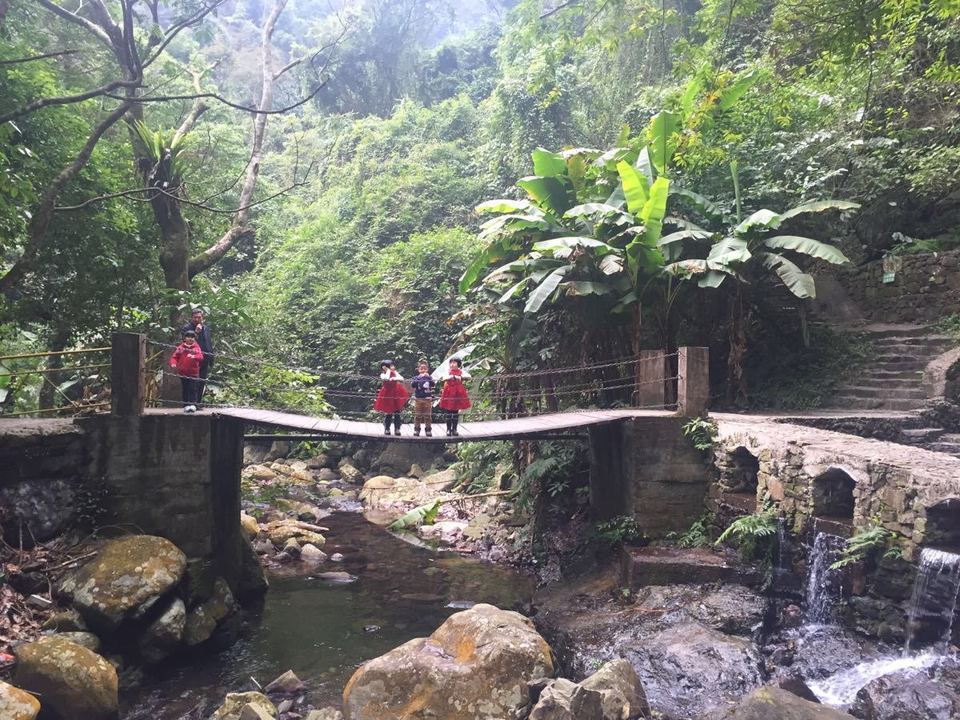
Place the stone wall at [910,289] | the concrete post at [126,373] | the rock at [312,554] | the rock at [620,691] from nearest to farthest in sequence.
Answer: the rock at [620,691], the concrete post at [126,373], the rock at [312,554], the stone wall at [910,289]

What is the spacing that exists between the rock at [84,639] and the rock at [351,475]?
993 cm

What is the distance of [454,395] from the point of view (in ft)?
28.0

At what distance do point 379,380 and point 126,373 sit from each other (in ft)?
10.8

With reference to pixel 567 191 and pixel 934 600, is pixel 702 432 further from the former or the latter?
pixel 567 191

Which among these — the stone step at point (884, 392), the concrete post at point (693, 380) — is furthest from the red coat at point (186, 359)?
the stone step at point (884, 392)

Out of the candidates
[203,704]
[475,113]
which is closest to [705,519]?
[203,704]

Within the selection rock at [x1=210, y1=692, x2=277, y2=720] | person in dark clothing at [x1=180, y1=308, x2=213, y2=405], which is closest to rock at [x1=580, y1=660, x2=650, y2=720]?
rock at [x1=210, y1=692, x2=277, y2=720]

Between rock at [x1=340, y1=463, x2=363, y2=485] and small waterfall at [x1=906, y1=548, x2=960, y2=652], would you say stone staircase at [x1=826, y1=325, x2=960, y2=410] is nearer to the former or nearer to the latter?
small waterfall at [x1=906, y1=548, x2=960, y2=652]

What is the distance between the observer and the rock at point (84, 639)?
5945 mm

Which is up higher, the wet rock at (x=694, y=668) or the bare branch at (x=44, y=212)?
the bare branch at (x=44, y=212)

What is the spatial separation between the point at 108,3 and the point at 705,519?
15.8 m

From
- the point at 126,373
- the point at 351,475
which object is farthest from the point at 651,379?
the point at 351,475

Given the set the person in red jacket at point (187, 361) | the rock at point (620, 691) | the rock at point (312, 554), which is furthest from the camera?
the rock at point (312, 554)

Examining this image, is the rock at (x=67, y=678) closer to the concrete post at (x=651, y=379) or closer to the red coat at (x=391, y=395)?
the red coat at (x=391, y=395)
